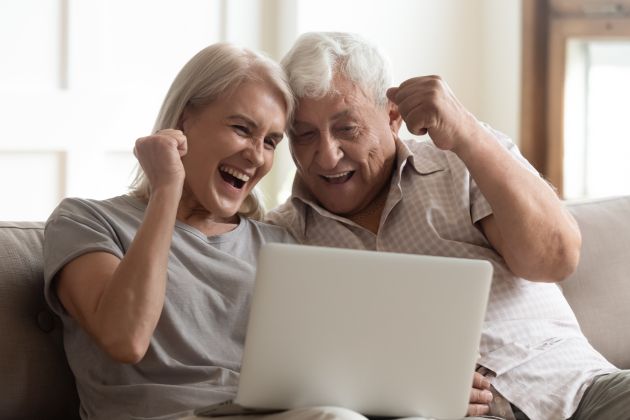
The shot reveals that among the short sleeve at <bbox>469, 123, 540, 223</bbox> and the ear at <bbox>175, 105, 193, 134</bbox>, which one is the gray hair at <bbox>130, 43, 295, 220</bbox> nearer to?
the ear at <bbox>175, 105, 193, 134</bbox>

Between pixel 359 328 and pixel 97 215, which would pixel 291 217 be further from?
pixel 359 328

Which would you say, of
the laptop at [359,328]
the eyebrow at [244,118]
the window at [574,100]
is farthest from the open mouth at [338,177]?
the window at [574,100]

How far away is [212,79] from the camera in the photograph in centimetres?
189

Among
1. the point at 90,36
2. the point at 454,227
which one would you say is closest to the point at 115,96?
the point at 90,36

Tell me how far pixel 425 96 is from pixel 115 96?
6.65ft

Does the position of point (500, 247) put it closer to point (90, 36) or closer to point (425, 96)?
point (425, 96)

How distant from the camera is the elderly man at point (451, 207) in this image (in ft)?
6.12

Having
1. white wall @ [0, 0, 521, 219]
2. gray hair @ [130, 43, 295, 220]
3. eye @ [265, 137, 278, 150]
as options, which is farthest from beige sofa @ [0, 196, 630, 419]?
white wall @ [0, 0, 521, 219]

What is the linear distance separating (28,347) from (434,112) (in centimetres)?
84

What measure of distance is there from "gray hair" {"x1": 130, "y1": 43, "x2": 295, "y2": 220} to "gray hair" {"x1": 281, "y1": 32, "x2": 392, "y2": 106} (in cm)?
6

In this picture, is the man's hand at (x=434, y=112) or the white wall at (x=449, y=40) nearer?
the man's hand at (x=434, y=112)

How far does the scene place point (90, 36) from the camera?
3.64 m

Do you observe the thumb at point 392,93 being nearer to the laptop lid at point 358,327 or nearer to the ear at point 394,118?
the ear at point 394,118

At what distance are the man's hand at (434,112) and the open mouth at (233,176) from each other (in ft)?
1.05
